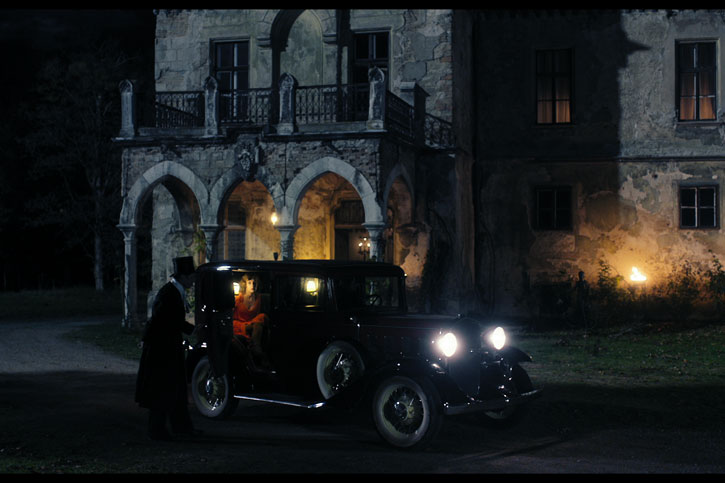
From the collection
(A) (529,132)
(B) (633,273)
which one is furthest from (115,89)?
Answer: (B) (633,273)

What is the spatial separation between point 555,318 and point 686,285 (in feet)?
10.3

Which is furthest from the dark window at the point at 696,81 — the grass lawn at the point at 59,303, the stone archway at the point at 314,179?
the grass lawn at the point at 59,303

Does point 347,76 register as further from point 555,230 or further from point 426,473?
point 426,473

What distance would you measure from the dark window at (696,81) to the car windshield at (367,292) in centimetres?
1356

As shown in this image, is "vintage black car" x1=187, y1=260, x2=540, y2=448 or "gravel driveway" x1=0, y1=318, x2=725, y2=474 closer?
"gravel driveway" x1=0, y1=318, x2=725, y2=474

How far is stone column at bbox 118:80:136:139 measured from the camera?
17.8 meters

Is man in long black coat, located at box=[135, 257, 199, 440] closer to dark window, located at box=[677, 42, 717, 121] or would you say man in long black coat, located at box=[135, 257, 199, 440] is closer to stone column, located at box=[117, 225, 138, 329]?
stone column, located at box=[117, 225, 138, 329]

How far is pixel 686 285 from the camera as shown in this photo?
19.7 metres

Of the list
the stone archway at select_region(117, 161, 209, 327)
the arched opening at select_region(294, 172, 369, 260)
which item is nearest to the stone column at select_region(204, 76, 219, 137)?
the stone archway at select_region(117, 161, 209, 327)

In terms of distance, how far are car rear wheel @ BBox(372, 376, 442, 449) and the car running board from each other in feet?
2.31

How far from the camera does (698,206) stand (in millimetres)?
19922

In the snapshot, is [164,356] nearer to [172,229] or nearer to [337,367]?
[337,367]

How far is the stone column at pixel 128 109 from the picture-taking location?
1775 centimetres

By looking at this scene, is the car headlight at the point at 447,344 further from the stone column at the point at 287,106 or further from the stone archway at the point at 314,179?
the stone column at the point at 287,106
